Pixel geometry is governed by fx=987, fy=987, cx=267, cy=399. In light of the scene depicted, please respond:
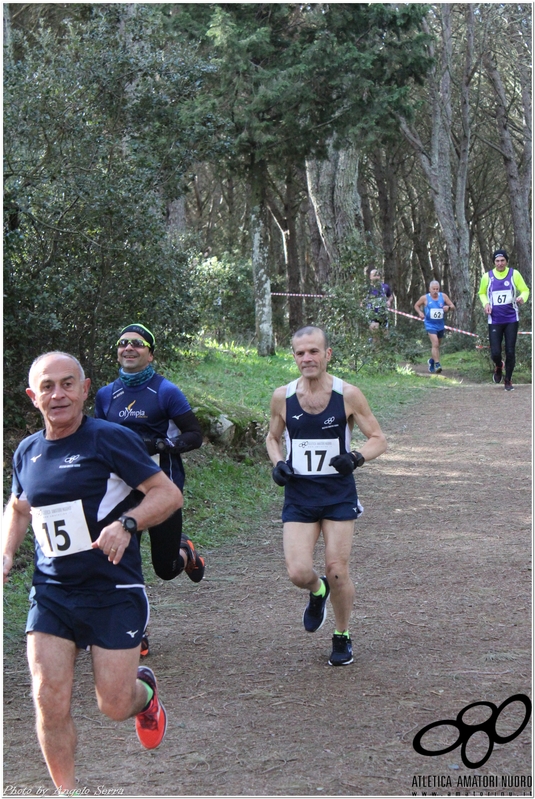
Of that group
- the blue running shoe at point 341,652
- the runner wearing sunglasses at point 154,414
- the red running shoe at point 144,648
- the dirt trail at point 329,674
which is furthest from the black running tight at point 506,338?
the red running shoe at point 144,648

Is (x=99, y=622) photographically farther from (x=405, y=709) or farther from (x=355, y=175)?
(x=355, y=175)

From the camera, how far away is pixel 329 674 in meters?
5.62

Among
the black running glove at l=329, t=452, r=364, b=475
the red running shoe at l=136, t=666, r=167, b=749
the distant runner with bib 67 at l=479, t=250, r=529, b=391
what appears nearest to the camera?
the red running shoe at l=136, t=666, r=167, b=749

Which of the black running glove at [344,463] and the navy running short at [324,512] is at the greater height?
the black running glove at [344,463]

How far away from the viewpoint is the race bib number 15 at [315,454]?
5.80 meters

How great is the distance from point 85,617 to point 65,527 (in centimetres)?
37

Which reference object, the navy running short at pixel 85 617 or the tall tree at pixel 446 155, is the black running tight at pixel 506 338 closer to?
the tall tree at pixel 446 155

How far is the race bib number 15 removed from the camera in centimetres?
580

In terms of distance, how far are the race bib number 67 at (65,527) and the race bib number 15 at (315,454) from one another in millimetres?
2075

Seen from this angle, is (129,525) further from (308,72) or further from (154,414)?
(308,72)

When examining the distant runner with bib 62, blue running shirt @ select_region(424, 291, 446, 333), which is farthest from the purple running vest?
the distant runner with bib 62

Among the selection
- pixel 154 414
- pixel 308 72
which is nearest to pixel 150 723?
pixel 154 414

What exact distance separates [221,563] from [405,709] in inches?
139

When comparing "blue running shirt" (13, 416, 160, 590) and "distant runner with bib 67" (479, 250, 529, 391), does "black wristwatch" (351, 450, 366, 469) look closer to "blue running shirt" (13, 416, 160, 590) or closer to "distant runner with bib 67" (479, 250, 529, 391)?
"blue running shirt" (13, 416, 160, 590)
